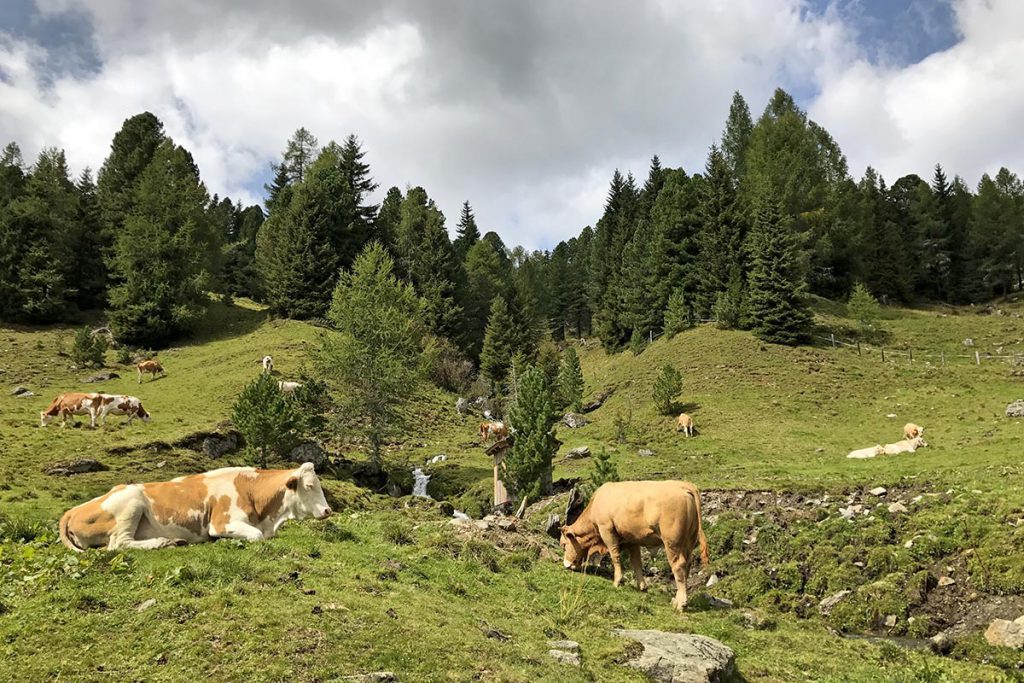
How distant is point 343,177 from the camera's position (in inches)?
2518

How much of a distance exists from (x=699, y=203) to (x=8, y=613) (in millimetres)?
67854

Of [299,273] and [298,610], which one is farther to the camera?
[299,273]

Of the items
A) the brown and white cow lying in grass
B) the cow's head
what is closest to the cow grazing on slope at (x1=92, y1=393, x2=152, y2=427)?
the brown and white cow lying in grass

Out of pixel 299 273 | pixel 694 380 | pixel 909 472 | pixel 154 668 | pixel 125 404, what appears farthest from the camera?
pixel 299 273

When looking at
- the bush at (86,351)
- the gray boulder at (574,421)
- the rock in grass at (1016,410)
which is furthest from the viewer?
the gray boulder at (574,421)

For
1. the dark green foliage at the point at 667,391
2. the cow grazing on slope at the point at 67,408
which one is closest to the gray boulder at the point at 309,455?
the cow grazing on slope at the point at 67,408

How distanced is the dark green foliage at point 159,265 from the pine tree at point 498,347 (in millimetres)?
25969

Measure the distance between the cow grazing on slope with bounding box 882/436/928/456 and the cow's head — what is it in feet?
84.1

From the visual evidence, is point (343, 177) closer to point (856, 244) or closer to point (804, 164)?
point (804, 164)

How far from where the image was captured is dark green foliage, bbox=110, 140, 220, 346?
1912 inches

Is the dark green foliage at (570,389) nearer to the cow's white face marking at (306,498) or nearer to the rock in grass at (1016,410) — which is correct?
the rock in grass at (1016,410)

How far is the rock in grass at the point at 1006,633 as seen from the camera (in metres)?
10.8

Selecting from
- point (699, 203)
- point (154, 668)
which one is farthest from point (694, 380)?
point (154, 668)

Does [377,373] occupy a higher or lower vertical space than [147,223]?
lower
